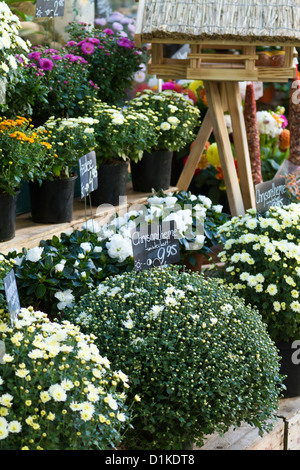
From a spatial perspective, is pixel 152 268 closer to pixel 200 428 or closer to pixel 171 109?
pixel 200 428

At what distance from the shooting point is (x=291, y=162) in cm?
386

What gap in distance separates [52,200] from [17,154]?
47 cm

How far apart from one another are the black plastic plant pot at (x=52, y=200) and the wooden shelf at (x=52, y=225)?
0.04 m

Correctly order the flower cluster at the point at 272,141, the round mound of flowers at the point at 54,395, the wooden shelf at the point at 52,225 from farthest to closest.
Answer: the flower cluster at the point at 272,141
the wooden shelf at the point at 52,225
the round mound of flowers at the point at 54,395

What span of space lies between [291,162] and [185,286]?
1779mm

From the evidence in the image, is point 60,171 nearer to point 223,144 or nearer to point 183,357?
point 223,144

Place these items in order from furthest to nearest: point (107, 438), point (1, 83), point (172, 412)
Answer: point (1, 83) → point (172, 412) → point (107, 438)

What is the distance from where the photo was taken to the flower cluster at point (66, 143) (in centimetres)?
337

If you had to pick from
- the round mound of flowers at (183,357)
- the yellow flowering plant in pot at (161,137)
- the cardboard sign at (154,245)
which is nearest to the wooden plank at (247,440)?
the round mound of flowers at (183,357)

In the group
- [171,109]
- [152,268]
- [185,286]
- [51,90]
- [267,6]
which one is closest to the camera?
[185,286]

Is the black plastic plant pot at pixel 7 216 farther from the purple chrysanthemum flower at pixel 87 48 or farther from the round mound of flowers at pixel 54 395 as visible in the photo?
the purple chrysanthemum flower at pixel 87 48

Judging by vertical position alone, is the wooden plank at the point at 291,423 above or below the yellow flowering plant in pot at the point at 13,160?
below

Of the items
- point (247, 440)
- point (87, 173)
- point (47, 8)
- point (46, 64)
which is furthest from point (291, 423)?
point (47, 8)

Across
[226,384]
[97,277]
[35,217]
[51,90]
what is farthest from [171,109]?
[226,384]
